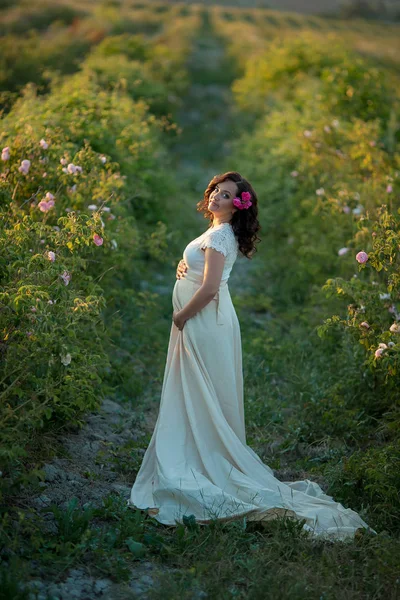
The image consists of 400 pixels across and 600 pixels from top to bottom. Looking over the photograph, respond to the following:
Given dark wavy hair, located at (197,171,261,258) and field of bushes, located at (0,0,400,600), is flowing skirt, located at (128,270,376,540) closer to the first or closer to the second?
field of bushes, located at (0,0,400,600)

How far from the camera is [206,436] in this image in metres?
4.44

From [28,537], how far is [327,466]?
6.82 feet

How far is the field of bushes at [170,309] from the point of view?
12.4 feet

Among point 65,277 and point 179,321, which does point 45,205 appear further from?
point 179,321

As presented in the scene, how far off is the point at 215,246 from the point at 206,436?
1.13 m

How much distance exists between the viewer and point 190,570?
11.9 feet

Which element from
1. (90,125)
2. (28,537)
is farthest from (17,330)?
(90,125)

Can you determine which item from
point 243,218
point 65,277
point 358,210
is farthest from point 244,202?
point 358,210

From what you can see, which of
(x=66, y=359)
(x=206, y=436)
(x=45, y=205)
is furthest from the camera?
(x=45, y=205)

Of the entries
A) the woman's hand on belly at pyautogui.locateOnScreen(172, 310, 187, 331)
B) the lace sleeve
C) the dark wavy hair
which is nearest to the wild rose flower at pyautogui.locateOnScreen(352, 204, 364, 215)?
the dark wavy hair

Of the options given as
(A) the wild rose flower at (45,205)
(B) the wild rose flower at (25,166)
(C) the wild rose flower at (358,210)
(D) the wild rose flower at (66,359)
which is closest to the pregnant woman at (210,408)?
(D) the wild rose flower at (66,359)

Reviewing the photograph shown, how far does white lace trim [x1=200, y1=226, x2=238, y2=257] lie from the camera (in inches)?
169

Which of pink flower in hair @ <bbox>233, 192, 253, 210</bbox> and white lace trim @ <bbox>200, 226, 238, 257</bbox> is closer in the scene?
white lace trim @ <bbox>200, 226, 238, 257</bbox>

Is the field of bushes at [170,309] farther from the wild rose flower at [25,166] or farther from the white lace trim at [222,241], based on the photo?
Result: the white lace trim at [222,241]
